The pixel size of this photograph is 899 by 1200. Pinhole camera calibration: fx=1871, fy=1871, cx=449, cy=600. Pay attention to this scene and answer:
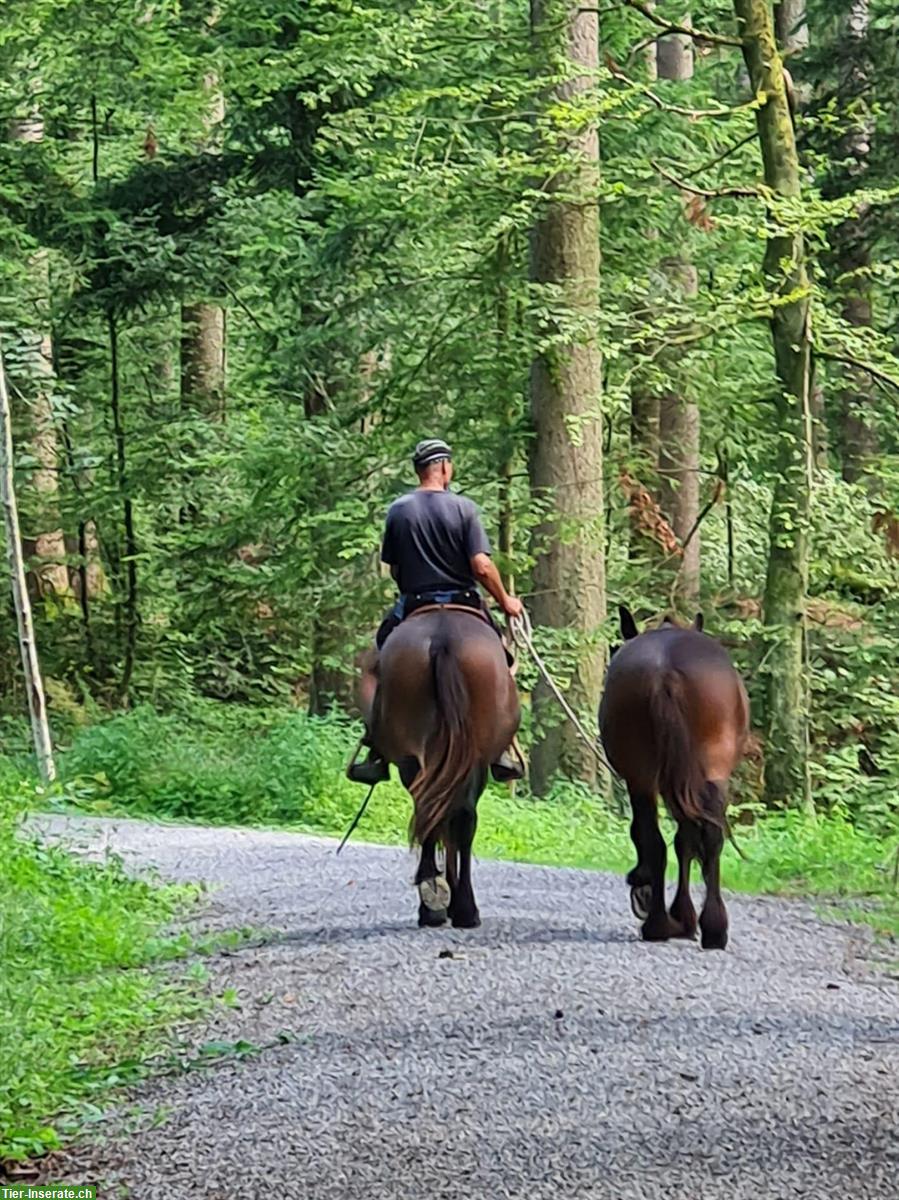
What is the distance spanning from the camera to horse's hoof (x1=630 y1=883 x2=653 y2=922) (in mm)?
9211

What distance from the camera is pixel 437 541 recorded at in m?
9.48

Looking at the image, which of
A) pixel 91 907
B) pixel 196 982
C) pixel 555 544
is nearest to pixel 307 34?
pixel 555 544

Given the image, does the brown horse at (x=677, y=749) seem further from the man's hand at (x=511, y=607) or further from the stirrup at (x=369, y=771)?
the stirrup at (x=369, y=771)

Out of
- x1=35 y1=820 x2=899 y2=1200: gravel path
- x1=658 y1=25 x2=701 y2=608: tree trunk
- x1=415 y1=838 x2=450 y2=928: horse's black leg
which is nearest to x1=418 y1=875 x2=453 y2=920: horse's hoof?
x1=415 y1=838 x2=450 y2=928: horse's black leg

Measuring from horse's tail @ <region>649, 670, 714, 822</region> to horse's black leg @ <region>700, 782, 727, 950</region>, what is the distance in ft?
0.12

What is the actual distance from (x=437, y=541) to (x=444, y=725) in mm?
998

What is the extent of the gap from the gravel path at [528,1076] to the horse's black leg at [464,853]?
0.18m

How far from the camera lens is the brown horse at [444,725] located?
29.7ft

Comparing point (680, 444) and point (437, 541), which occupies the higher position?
point (680, 444)

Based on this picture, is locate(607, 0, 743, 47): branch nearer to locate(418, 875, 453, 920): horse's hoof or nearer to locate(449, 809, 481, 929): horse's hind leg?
locate(449, 809, 481, 929): horse's hind leg

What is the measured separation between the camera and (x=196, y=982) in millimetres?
8180

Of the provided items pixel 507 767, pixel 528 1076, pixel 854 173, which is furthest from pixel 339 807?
pixel 528 1076

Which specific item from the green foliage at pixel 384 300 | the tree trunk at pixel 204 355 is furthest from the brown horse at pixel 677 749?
the tree trunk at pixel 204 355

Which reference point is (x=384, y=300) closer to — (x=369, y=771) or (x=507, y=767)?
(x=369, y=771)
